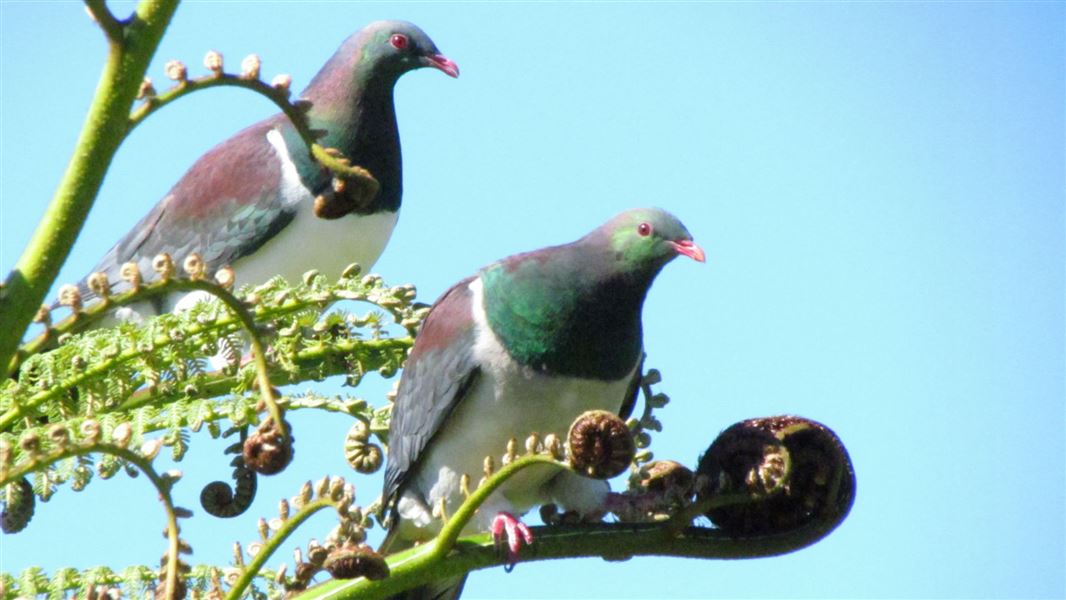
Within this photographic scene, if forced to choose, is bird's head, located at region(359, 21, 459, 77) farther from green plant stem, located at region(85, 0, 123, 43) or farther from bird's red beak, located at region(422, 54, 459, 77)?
green plant stem, located at region(85, 0, 123, 43)

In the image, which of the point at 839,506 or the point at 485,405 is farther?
the point at 485,405

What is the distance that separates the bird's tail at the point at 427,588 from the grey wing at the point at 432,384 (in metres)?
0.31

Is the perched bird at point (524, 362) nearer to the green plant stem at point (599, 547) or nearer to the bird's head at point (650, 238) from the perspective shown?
the bird's head at point (650, 238)

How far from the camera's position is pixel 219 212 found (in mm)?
5766

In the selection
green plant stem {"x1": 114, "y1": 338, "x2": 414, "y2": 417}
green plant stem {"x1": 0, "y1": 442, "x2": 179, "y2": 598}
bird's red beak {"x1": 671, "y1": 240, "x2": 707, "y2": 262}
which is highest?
bird's red beak {"x1": 671, "y1": 240, "x2": 707, "y2": 262}

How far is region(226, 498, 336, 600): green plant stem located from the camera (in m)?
1.97

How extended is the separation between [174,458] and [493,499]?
1018 mm

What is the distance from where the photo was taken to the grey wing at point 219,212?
223 inches

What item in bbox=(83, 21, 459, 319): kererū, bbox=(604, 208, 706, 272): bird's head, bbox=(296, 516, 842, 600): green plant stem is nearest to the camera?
bbox=(296, 516, 842, 600): green plant stem

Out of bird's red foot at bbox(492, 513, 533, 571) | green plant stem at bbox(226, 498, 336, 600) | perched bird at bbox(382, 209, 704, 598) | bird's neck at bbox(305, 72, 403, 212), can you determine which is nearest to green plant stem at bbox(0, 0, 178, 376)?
green plant stem at bbox(226, 498, 336, 600)

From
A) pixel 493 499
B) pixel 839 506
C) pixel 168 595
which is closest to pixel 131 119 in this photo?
pixel 168 595

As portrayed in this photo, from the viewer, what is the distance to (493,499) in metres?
4.00

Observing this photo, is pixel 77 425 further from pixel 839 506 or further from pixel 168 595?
pixel 839 506

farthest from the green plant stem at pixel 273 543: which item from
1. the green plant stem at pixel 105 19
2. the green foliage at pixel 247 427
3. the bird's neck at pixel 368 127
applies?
the bird's neck at pixel 368 127
